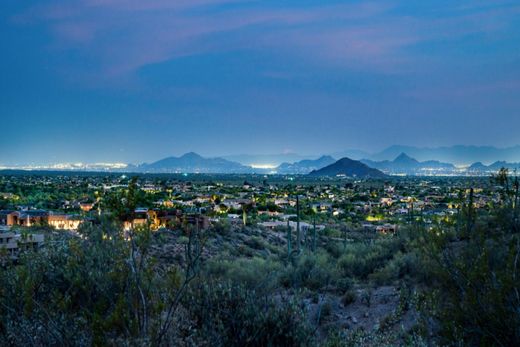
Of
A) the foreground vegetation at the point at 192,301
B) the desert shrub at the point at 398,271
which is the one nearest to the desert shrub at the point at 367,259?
the desert shrub at the point at 398,271

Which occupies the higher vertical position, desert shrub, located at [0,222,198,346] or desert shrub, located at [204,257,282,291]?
desert shrub, located at [0,222,198,346]

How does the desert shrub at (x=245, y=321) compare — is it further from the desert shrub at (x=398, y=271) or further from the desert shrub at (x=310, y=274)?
the desert shrub at (x=398, y=271)

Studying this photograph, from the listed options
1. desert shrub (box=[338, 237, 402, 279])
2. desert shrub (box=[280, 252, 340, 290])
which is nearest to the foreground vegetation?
desert shrub (box=[280, 252, 340, 290])

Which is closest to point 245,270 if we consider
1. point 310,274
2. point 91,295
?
point 310,274

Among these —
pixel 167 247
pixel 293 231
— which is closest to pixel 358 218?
pixel 293 231

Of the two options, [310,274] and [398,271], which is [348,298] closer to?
[310,274]

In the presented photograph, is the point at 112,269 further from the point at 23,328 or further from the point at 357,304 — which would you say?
the point at 357,304

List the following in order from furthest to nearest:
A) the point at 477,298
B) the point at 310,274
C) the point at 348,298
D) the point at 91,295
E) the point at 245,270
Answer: the point at 245,270 < the point at 310,274 < the point at 348,298 < the point at 91,295 < the point at 477,298

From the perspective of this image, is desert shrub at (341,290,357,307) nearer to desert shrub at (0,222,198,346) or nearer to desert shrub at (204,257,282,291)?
desert shrub at (204,257,282,291)
